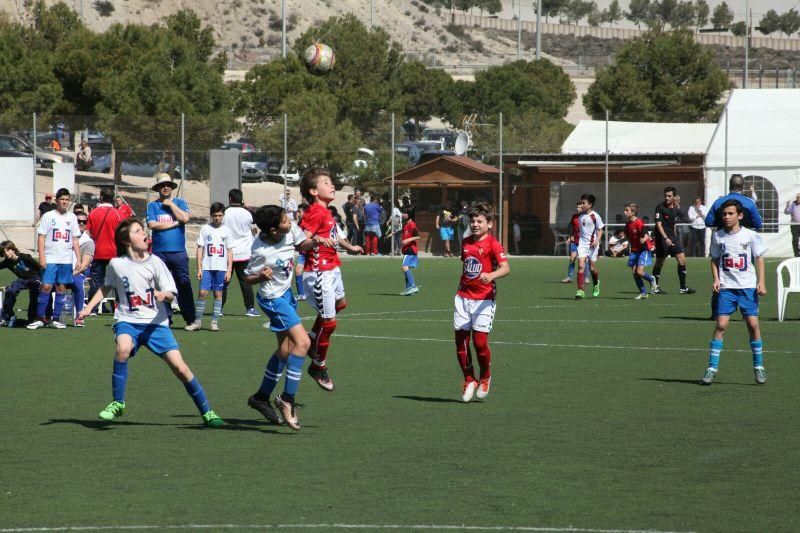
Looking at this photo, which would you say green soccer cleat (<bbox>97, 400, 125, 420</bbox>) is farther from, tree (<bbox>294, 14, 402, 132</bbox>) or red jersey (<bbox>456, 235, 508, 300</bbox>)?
tree (<bbox>294, 14, 402, 132</bbox>)

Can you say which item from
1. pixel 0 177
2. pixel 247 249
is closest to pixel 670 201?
pixel 247 249

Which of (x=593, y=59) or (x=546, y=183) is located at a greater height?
(x=593, y=59)

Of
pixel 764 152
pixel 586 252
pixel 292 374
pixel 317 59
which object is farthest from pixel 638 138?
pixel 292 374

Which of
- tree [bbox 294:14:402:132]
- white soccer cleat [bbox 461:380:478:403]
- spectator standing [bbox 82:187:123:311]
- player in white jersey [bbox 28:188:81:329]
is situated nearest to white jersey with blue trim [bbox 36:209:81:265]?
player in white jersey [bbox 28:188:81:329]

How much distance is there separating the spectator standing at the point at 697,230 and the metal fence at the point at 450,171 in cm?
34

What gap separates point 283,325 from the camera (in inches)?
392

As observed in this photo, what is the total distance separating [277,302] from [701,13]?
16694 cm

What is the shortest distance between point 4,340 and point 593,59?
117071mm

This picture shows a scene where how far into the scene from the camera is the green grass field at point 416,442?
7250 millimetres

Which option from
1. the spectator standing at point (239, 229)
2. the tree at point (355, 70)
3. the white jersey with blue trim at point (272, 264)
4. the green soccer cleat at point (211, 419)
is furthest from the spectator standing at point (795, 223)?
the tree at point (355, 70)

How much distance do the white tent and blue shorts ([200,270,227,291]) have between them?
24386mm

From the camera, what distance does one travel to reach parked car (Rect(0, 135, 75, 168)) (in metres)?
39.2

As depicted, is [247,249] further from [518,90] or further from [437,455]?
[518,90]

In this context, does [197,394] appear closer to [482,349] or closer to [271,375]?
[271,375]
